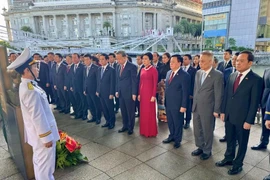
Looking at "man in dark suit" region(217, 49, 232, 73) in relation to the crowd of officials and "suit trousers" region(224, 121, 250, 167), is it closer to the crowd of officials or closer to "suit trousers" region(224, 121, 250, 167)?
the crowd of officials

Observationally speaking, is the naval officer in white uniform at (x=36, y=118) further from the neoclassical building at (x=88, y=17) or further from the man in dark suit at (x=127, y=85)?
the neoclassical building at (x=88, y=17)

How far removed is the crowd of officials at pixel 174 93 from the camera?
2557 mm

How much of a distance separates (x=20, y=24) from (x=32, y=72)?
6108 centimetres

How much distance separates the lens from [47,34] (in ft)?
172

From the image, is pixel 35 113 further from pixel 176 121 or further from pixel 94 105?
pixel 94 105

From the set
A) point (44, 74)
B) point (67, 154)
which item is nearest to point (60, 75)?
point (44, 74)

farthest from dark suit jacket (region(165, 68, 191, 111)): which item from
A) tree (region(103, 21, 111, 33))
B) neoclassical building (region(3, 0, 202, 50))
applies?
tree (region(103, 21, 111, 33))

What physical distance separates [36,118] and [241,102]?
242 cm

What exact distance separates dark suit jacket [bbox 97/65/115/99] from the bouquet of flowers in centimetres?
146

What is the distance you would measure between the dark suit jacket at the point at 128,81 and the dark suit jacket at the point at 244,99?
1726 millimetres

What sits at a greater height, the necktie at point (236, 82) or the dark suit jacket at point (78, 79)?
the necktie at point (236, 82)

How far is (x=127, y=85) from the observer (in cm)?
390

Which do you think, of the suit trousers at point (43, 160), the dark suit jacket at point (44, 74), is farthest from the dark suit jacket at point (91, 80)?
the suit trousers at point (43, 160)

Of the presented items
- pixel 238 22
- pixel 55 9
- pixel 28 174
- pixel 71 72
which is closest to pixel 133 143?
pixel 28 174
